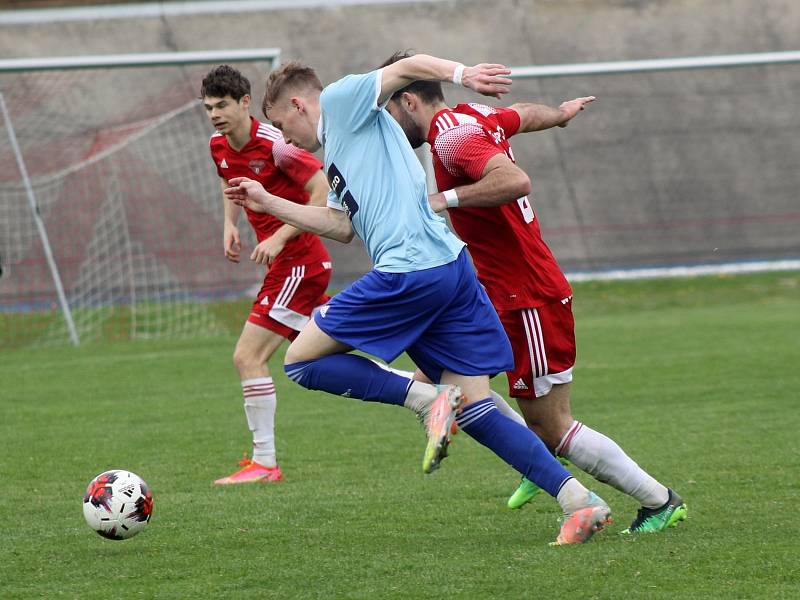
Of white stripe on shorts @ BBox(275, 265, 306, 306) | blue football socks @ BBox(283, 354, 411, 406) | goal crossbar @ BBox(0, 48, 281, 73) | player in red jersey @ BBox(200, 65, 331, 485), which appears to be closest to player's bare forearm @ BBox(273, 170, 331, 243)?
player in red jersey @ BBox(200, 65, 331, 485)

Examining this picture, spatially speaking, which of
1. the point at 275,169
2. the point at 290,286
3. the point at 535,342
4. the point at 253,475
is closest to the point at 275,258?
the point at 290,286

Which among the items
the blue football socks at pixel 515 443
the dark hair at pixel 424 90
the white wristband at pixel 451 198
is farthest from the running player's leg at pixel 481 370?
the dark hair at pixel 424 90

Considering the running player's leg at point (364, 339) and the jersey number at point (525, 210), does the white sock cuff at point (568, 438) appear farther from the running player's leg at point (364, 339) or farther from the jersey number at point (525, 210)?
the jersey number at point (525, 210)

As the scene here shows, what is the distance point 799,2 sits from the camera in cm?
2542

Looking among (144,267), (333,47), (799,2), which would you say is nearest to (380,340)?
(144,267)

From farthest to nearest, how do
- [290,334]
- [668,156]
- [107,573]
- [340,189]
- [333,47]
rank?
[333,47] → [668,156] → [290,334] → [340,189] → [107,573]

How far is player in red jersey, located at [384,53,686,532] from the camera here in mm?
5039

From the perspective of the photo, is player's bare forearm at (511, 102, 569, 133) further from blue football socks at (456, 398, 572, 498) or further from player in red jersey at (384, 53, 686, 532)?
blue football socks at (456, 398, 572, 498)

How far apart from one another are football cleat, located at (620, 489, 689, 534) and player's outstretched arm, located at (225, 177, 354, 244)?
166 centimetres

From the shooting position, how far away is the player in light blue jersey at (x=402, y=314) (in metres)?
4.71

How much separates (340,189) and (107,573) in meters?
1.69

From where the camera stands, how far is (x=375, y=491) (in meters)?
6.22

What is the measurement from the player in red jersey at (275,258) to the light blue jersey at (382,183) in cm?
214

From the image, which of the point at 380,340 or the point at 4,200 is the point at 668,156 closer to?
the point at 4,200
